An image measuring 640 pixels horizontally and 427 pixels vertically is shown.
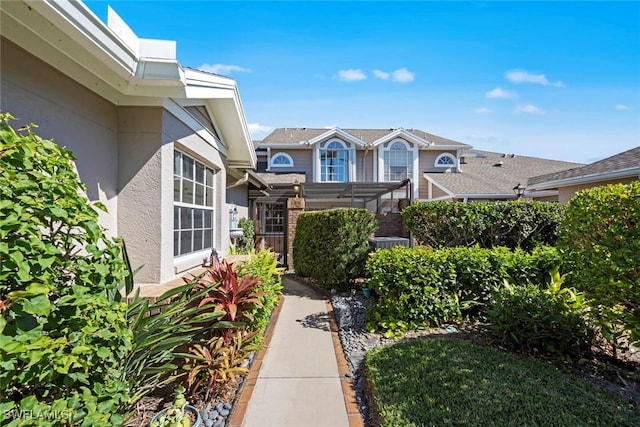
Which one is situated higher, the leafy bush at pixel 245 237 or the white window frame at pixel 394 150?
the white window frame at pixel 394 150

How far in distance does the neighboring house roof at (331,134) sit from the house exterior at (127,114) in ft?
45.9

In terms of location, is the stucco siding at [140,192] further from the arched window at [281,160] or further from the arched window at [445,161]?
the arched window at [445,161]

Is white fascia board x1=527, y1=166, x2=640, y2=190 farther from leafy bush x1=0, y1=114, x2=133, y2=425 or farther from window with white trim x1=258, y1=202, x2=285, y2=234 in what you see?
window with white trim x1=258, y1=202, x2=285, y2=234

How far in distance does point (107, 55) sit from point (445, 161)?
72.3 ft

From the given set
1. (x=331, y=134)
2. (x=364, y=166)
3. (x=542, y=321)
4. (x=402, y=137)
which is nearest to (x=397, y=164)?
(x=402, y=137)

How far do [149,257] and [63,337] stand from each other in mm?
2432

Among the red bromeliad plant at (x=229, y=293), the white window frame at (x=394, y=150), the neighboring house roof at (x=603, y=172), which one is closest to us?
the red bromeliad plant at (x=229, y=293)

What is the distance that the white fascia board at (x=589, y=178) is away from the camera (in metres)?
8.20

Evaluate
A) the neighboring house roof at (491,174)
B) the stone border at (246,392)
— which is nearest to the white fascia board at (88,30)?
the stone border at (246,392)

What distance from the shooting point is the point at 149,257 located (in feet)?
13.7

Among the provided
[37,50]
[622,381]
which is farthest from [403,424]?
[37,50]

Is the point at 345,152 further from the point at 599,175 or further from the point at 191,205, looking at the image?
the point at 191,205

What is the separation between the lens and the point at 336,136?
20250 millimetres

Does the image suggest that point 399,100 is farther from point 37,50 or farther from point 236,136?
point 37,50
